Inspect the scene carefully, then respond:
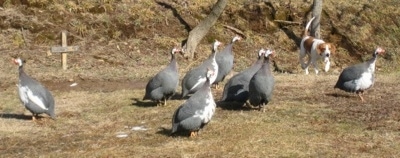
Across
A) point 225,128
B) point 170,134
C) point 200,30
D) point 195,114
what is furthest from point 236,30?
point 195,114

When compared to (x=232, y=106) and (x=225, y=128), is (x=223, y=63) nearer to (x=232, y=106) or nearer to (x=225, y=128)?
(x=232, y=106)

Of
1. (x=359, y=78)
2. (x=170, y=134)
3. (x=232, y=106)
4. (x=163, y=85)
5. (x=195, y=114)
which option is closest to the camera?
(x=195, y=114)

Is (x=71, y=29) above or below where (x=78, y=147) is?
above

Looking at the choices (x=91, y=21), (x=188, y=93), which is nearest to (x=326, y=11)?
(x=91, y=21)

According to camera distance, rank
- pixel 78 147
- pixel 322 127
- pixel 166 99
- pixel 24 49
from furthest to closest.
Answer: pixel 24 49
pixel 166 99
pixel 322 127
pixel 78 147

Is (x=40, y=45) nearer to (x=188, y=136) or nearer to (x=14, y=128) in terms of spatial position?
(x=14, y=128)

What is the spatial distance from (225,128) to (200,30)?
10.8m

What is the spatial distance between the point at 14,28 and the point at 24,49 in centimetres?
130

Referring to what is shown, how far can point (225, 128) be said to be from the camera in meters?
9.61

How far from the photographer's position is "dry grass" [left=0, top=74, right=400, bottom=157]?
27.6 feet

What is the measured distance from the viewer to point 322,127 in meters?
9.65

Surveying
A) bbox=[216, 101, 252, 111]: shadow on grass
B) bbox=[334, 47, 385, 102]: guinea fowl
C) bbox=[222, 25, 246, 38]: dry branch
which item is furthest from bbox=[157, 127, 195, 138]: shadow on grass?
bbox=[222, 25, 246, 38]: dry branch

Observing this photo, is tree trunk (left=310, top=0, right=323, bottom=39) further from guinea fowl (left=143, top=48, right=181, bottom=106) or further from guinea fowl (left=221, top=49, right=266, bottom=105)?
guinea fowl (left=143, top=48, right=181, bottom=106)

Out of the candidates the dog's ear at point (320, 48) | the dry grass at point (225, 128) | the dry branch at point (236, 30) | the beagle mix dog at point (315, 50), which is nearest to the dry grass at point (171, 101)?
the dry grass at point (225, 128)
